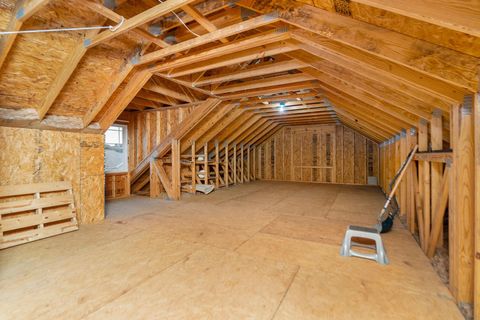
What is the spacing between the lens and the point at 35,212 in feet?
9.62

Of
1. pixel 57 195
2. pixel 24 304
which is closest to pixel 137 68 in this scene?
pixel 57 195

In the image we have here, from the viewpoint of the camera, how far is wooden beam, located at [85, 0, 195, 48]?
1.62m

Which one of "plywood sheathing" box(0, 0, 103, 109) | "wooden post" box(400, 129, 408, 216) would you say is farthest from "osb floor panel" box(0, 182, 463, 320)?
"plywood sheathing" box(0, 0, 103, 109)

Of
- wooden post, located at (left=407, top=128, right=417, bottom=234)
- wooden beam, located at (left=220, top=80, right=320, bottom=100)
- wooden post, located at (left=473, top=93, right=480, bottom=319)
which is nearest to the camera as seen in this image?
wooden post, located at (left=473, top=93, right=480, bottom=319)

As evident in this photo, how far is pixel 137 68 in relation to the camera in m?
3.13

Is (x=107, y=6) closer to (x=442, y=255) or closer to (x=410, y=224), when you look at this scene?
(x=442, y=255)

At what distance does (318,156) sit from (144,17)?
7856 millimetres

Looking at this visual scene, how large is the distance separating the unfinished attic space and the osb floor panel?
0.05 ft

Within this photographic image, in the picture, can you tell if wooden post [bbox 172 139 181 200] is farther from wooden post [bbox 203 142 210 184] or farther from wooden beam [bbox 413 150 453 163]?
wooden beam [bbox 413 150 453 163]

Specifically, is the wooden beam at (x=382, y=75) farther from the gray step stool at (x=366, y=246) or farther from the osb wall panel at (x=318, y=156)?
the osb wall panel at (x=318, y=156)

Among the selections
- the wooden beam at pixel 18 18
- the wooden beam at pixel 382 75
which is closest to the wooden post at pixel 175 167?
the wooden beam at pixel 18 18

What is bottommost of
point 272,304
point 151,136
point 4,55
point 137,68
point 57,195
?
point 272,304

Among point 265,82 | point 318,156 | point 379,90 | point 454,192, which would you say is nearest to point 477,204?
point 454,192

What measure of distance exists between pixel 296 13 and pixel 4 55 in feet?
9.14
